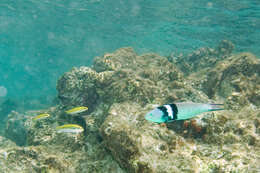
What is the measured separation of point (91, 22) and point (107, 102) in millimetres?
27540

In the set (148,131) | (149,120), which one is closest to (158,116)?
(149,120)

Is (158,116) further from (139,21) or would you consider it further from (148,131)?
(139,21)

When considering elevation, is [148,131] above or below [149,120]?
below

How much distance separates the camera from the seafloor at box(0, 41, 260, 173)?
117 inches

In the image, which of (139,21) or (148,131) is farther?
(139,21)

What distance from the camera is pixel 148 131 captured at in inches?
139

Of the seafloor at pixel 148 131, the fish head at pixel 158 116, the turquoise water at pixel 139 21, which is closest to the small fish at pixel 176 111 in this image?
the fish head at pixel 158 116

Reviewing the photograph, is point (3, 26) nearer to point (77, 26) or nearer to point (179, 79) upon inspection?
point (77, 26)

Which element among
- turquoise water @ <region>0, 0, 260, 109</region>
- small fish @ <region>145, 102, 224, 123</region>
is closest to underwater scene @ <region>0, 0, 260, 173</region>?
small fish @ <region>145, 102, 224, 123</region>

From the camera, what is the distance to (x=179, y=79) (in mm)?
6793

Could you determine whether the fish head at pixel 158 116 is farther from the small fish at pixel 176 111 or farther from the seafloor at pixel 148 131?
the seafloor at pixel 148 131

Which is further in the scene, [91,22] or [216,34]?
[91,22]

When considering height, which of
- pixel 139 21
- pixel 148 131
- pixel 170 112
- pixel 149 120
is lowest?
pixel 148 131

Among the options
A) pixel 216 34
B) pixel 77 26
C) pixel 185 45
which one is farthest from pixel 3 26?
pixel 216 34
